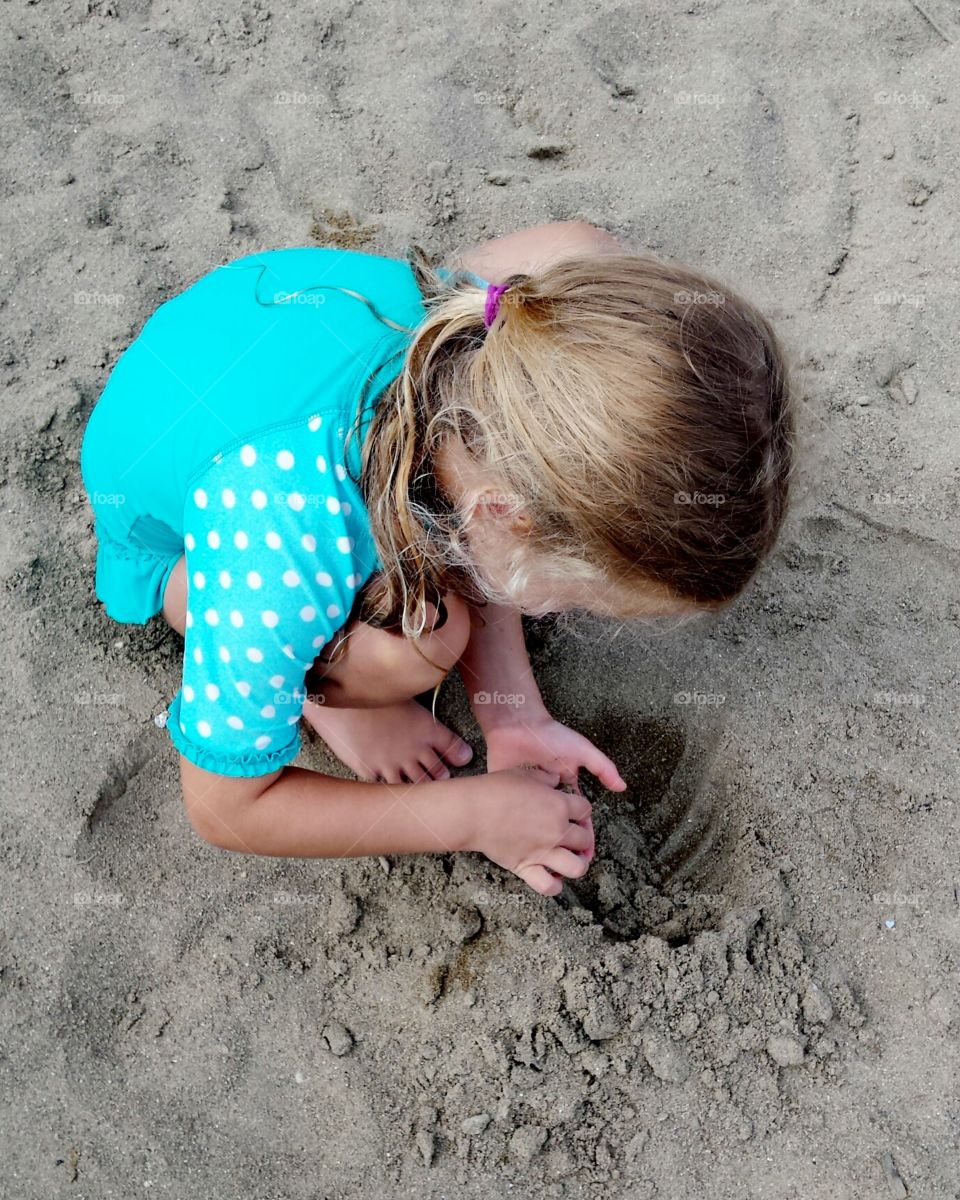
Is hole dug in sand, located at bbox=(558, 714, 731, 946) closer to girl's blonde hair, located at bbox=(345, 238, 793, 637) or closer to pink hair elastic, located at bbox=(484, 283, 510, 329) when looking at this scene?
girl's blonde hair, located at bbox=(345, 238, 793, 637)

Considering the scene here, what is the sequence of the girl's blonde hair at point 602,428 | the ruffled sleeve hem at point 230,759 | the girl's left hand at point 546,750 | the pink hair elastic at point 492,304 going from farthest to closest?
the girl's left hand at point 546,750
the ruffled sleeve hem at point 230,759
the pink hair elastic at point 492,304
the girl's blonde hair at point 602,428

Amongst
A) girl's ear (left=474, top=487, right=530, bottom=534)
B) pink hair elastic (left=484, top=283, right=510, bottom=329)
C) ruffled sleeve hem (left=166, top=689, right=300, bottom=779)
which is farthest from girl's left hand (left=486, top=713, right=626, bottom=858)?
pink hair elastic (left=484, top=283, right=510, bottom=329)

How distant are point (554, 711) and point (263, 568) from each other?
0.82 m

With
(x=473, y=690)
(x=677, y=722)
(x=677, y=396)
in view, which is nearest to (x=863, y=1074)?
(x=677, y=722)

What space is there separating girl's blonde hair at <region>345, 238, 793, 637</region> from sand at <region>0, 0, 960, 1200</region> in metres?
0.35

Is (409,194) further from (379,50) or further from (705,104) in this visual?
(705,104)

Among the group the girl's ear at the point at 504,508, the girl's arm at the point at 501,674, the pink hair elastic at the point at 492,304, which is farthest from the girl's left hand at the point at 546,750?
the pink hair elastic at the point at 492,304

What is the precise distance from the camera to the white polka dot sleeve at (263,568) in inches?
51.3

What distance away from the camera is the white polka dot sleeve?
130 centimetres

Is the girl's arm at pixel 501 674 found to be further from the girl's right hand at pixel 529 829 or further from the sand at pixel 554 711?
the girl's right hand at pixel 529 829

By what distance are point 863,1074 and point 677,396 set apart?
1.10 m

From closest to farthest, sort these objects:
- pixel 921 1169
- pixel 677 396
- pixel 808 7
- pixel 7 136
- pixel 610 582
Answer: pixel 677 396, pixel 610 582, pixel 921 1169, pixel 7 136, pixel 808 7

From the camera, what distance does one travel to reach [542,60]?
2424 millimetres

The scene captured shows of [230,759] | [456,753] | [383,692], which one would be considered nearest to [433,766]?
[456,753]
